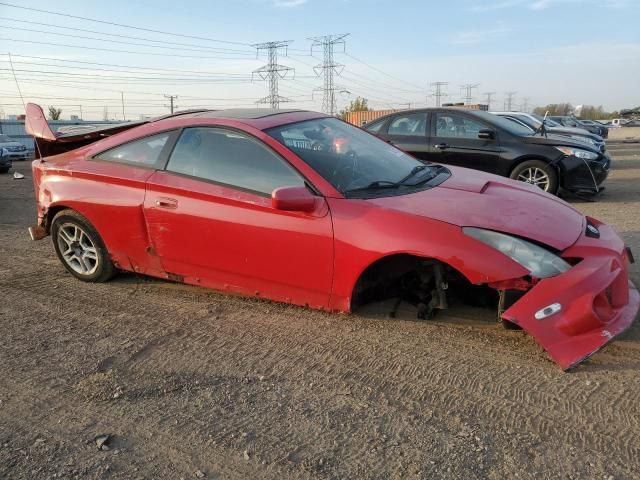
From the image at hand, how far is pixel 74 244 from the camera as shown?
460cm

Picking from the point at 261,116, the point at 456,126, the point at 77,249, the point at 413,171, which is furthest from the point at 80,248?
the point at 456,126

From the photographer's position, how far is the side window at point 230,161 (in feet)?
11.8

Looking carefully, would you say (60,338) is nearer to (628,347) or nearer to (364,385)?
(364,385)

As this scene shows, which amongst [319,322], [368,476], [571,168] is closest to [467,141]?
[571,168]

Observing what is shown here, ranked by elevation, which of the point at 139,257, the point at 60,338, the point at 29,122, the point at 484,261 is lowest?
the point at 60,338

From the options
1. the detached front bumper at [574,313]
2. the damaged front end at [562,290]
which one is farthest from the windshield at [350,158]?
the detached front bumper at [574,313]

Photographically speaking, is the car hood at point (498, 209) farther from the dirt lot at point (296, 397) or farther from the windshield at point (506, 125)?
the windshield at point (506, 125)

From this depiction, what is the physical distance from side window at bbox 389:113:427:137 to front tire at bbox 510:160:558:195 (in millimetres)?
1709

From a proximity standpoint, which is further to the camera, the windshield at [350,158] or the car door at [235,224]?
the windshield at [350,158]

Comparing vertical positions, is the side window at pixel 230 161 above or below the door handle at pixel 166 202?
above

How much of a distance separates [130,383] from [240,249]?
1136 mm

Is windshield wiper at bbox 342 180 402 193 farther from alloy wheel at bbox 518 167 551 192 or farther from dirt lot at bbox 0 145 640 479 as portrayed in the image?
alloy wheel at bbox 518 167 551 192

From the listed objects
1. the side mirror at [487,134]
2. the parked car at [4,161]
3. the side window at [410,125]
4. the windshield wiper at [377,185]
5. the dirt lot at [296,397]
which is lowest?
the dirt lot at [296,397]

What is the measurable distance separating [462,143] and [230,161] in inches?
226
